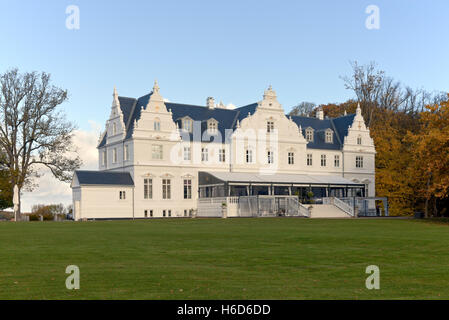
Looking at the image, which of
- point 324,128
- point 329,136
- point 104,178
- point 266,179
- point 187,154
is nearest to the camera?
point 104,178

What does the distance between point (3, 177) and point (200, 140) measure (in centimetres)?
1818

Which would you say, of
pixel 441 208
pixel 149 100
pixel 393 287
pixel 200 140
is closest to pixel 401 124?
pixel 441 208

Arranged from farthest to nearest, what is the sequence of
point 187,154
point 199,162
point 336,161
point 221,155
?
1. point 336,161
2. point 221,155
3. point 199,162
4. point 187,154

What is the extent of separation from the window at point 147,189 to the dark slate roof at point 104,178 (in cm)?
129

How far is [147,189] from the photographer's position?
56844 mm

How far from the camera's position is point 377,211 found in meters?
62.5

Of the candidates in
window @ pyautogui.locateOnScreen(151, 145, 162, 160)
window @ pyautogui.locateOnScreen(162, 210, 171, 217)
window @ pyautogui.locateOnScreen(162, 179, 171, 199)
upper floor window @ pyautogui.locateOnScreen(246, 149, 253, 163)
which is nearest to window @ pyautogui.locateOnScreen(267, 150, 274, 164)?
upper floor window @ pyautogui.locateOnScreen(246, 149, 253, 163)

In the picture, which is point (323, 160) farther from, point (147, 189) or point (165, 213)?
point (147, 189)

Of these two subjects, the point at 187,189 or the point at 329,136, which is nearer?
the point at 187,189

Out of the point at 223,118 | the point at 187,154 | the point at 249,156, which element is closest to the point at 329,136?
the point at 249,156

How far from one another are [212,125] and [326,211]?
48.9 feet

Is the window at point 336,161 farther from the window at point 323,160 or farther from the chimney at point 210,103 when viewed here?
the chimney at point 210,103

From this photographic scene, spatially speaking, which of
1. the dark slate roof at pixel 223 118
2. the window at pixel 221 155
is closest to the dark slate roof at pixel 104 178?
the dark slate roof at pixel 223 118
